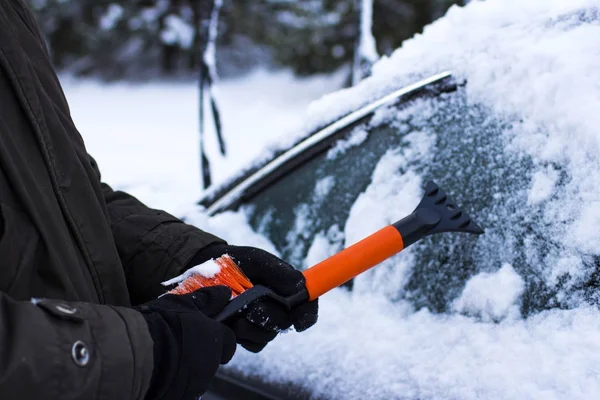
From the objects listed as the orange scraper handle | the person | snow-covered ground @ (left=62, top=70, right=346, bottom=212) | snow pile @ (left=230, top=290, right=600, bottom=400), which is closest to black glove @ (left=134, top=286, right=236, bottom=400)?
the person

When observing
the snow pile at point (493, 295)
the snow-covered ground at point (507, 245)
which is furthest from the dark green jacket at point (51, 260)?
the snow pile at point (493, 295)

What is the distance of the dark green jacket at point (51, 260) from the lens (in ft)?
2.85

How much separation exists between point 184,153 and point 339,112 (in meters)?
5.66

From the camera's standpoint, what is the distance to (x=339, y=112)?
6.09 feet

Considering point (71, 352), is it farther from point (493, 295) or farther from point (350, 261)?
point (493, 295)

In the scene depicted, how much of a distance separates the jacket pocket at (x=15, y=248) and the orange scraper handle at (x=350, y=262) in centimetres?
53

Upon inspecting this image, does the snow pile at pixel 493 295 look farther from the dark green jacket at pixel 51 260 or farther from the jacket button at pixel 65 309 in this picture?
the jacket button at pixel 65 309

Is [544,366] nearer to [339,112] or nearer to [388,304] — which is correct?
[388,304]

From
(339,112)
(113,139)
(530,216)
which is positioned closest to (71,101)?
(113,139)

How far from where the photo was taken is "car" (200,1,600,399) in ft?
4.16

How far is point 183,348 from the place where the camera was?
1.01m

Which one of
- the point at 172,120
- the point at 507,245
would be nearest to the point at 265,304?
the point at 507,245

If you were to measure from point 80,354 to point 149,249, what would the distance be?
504 mm

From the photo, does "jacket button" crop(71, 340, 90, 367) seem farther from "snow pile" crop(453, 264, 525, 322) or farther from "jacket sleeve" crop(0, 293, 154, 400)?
"snow pile" crop(453, 264, 525, 322)
